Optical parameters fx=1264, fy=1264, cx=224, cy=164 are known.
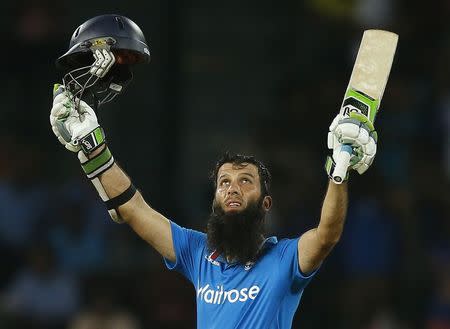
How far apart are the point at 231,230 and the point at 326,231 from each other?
58 centimetres

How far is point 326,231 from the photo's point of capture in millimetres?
5883

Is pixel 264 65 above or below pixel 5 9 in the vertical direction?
below

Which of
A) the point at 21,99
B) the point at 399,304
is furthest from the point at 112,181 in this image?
the point at 21,99

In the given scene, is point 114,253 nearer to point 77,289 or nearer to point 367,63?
point 77,289

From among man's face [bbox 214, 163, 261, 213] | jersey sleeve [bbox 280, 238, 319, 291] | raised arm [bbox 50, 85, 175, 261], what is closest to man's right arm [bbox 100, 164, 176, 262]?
raised arm [bbox 50, 85, 175, 261]

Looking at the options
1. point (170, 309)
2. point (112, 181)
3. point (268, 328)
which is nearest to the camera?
point (268, 328)

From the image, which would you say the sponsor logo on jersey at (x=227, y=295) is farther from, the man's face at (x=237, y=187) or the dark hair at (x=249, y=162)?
the dark hair at (x=249, y=162)

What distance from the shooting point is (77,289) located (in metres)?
10.8

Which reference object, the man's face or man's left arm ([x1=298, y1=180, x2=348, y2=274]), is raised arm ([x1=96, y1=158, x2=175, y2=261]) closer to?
the man's face

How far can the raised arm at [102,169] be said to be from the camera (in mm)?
Answer: 6461

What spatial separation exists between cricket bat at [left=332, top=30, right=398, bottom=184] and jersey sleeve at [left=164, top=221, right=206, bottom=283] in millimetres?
1086

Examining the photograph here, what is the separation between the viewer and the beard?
6.29 m

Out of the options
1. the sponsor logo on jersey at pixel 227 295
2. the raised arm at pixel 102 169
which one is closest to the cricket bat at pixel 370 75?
the sponsor logo on jersey at pixel 227 295

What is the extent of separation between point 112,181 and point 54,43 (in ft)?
17.2
